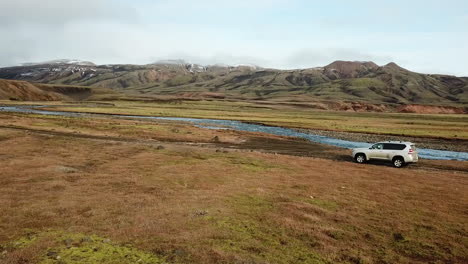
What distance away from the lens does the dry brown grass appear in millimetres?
11141

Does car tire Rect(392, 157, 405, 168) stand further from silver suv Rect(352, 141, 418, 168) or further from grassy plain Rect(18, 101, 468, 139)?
grassy plain Rect(18, 101, 468, 139)

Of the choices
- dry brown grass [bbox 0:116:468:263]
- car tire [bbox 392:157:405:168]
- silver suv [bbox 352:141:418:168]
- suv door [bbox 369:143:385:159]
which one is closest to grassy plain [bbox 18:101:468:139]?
silver suv [bbox 352:141:418:168]

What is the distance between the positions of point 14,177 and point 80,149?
13.5 m

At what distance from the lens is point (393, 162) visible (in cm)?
3250

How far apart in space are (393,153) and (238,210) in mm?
22987

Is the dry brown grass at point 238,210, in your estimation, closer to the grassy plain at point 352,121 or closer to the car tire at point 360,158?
the car tire at point 360,158

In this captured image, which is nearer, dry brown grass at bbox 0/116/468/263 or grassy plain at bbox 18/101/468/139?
dry brown grass at bbox 0/116/468/263

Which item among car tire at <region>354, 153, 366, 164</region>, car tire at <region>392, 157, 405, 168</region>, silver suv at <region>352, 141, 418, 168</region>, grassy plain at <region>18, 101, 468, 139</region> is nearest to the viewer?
silver suv at <region>352, 141, 418, 168</region>

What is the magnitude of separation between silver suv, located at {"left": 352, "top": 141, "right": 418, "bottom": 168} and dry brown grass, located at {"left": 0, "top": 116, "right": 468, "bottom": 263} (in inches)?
210

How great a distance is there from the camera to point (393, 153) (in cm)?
3228

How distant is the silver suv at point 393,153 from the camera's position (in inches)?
1251

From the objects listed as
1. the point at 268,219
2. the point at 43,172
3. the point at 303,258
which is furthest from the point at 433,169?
the point at 43,172

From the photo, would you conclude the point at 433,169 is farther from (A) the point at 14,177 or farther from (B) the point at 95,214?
(A) the point at 14,177

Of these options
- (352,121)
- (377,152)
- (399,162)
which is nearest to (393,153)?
(399,162)
